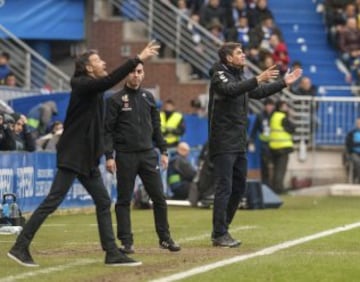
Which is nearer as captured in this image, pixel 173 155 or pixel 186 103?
pixel 173 155

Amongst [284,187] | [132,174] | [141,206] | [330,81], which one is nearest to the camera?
[132,174]

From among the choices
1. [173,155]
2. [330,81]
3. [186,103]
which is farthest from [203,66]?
[173,155]

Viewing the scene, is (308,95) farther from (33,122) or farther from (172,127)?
(33,122)

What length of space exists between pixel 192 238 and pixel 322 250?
206 cm

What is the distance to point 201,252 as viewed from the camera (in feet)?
39.6

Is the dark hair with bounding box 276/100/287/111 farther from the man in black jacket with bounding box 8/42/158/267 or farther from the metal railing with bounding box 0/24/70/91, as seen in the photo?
the man in black jacket with bounding box 8/42/158/267

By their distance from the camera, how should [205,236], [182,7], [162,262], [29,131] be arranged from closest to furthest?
1. [162,262]
2. [205,236]
3. [29,131]
4. [182,7]

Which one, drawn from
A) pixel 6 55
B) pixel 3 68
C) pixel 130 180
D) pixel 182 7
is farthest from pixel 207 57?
pixel 130 180

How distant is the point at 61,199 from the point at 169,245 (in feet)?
5.26

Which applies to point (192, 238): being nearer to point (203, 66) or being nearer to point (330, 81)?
point (203, 66)

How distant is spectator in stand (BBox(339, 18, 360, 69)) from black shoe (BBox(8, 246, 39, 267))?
64.2 feet

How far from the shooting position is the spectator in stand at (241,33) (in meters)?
28.2

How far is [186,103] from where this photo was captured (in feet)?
91.9

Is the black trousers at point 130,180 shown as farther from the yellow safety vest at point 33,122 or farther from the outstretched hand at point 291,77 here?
the yellow safety vest at point 33,122
